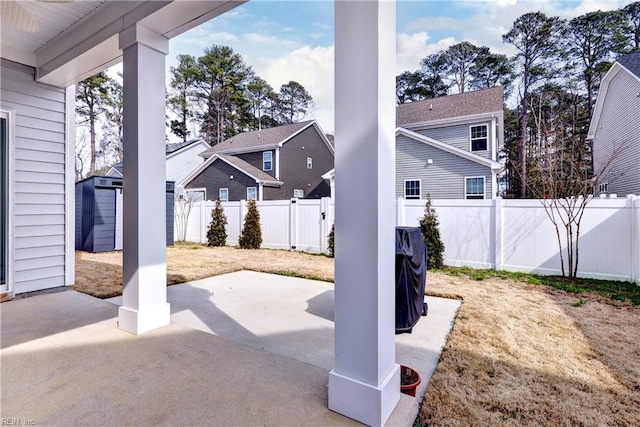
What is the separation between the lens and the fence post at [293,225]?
8.98 metres

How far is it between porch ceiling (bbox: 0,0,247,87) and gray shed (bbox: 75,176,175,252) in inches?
222

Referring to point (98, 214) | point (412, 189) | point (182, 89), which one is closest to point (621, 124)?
point (412, 189)

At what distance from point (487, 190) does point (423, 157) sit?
8.06 feet

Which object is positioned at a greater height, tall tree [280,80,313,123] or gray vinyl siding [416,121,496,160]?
tall tree [280,80,313,123]

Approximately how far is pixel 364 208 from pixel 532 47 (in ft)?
65.2

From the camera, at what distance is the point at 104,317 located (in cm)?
322

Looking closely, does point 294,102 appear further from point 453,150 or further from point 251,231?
point 251,231

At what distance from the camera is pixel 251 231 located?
31.5 feet

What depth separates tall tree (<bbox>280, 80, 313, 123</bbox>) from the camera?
2383 cm

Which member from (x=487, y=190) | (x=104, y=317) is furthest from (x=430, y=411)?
(x=487, y=190)

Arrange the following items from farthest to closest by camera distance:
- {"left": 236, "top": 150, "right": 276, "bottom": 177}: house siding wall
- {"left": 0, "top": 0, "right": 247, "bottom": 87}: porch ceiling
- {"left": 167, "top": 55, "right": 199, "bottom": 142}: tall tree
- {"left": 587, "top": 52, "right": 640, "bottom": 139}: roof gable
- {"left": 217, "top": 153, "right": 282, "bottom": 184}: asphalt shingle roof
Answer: {"left": 167, "top": 55, "right": 199, "bottom": 142}: tall tree < {"left": 236, "top": 150, "right": 276, "bottom": 177}: house siding wall < {"left": 217, "top": 153, "right": 282, "bottom": 184}: asphalt shingle roof < {"left": 587, "top": 52, "right": 640, "bottom": 139}: roof gable < {"left": 0, "top": 0, "right": 247, "bottom": 87}: porch ceiling

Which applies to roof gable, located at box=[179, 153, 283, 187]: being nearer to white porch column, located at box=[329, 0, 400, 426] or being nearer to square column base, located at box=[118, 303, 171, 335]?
square column base, located at box=[118, 303, 171, 335]

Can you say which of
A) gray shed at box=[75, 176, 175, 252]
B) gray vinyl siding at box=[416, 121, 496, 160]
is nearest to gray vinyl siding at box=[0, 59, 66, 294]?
gray shed at box=[75, 176, 175, 252]

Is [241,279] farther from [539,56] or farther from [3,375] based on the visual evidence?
[539,56]
